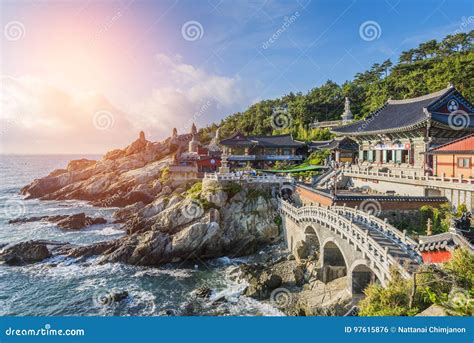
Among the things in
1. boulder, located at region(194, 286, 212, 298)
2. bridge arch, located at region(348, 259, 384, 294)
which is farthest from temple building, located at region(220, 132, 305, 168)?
bridge arch, located at region(348, 259, 384, 294)

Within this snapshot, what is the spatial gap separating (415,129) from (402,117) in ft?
16.9

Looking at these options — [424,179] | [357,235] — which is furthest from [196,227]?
[424,179]

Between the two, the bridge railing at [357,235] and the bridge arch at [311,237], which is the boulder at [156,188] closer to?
the bridge railing at [357,235]

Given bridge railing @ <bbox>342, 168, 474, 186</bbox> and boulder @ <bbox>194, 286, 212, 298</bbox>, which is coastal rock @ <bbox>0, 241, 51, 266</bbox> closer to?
boulder @ <bbox>194, 286, 212, 298</bbox>

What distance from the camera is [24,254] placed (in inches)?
1337

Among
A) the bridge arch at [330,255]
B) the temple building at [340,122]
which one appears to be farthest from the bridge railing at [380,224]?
the temple building at [340,122]

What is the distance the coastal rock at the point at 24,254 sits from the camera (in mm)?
33156

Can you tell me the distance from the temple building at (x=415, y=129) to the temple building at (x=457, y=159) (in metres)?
2.75

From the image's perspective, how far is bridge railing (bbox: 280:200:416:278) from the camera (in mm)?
14855

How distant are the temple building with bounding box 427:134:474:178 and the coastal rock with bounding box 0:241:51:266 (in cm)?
4323

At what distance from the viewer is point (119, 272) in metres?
30.6

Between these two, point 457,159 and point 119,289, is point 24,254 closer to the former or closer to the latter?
point 119,289

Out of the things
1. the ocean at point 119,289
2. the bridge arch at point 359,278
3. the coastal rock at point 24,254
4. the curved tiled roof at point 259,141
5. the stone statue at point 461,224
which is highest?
the curved tiled roof at point 259,141

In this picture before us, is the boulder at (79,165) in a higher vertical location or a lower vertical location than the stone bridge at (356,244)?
higher
